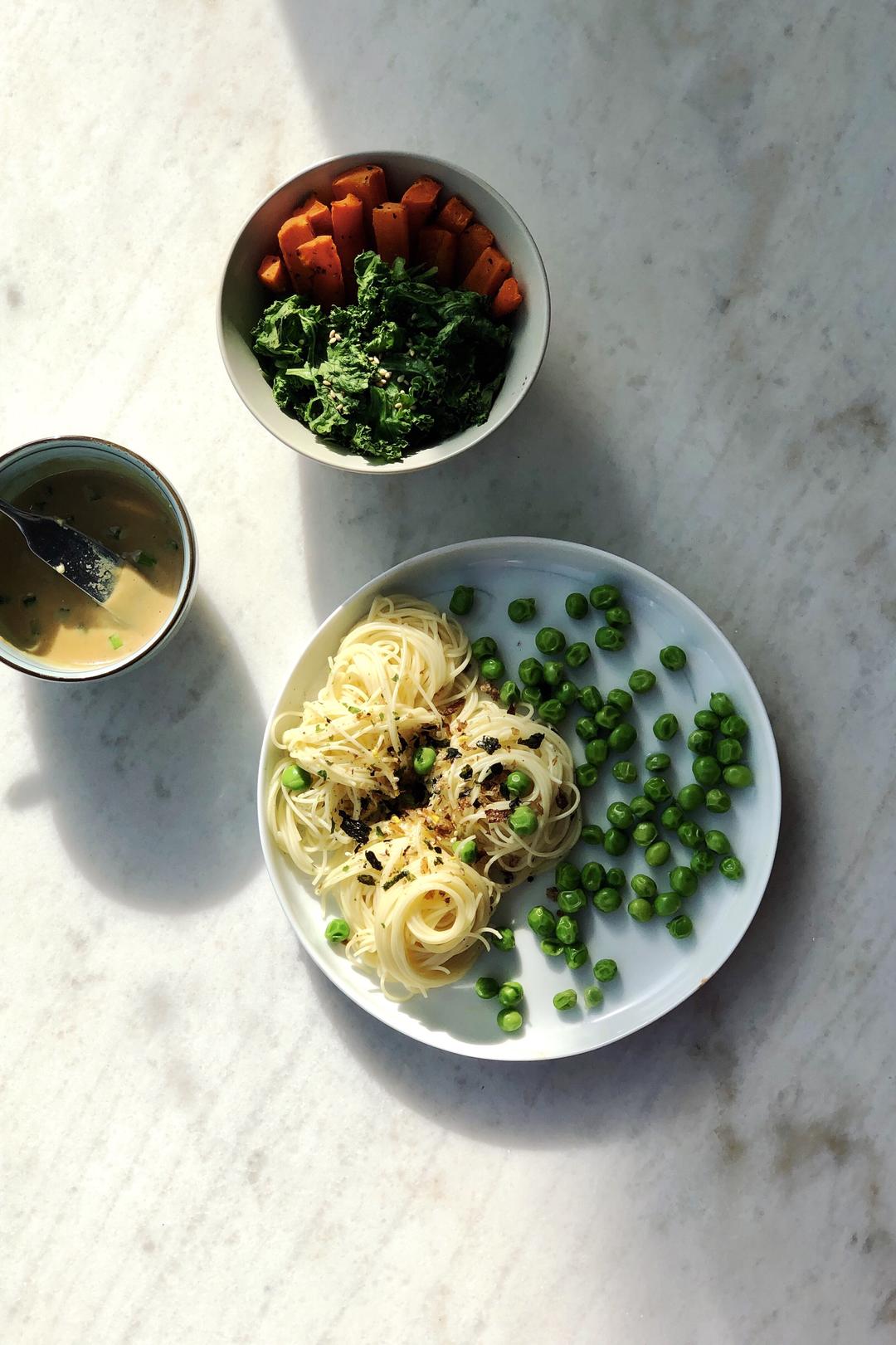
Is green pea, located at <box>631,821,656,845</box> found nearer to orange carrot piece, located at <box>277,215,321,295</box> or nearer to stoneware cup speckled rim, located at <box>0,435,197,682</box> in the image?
stoneware cup speckled rim, located at <box>0,435,197,682</box>

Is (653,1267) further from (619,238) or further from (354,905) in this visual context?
(619,238)

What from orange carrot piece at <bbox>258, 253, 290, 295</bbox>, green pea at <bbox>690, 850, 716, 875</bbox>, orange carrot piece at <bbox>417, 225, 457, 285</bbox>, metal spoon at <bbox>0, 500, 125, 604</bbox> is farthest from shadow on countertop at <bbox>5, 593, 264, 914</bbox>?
green pea at <bbox>690, 850, 716, 875</bbox>

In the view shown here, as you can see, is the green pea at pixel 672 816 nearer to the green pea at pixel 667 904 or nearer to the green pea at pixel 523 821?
the green pea at pixel 667 904

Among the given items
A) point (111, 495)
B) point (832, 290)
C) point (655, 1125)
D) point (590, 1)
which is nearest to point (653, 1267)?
point (655, 1125)

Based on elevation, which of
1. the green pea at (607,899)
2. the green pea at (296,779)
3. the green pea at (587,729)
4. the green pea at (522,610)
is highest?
the green pea at (522,610)

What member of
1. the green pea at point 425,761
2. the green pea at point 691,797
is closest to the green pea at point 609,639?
the green pea at point 691,797

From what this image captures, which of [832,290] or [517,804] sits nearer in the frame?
[517,804]
